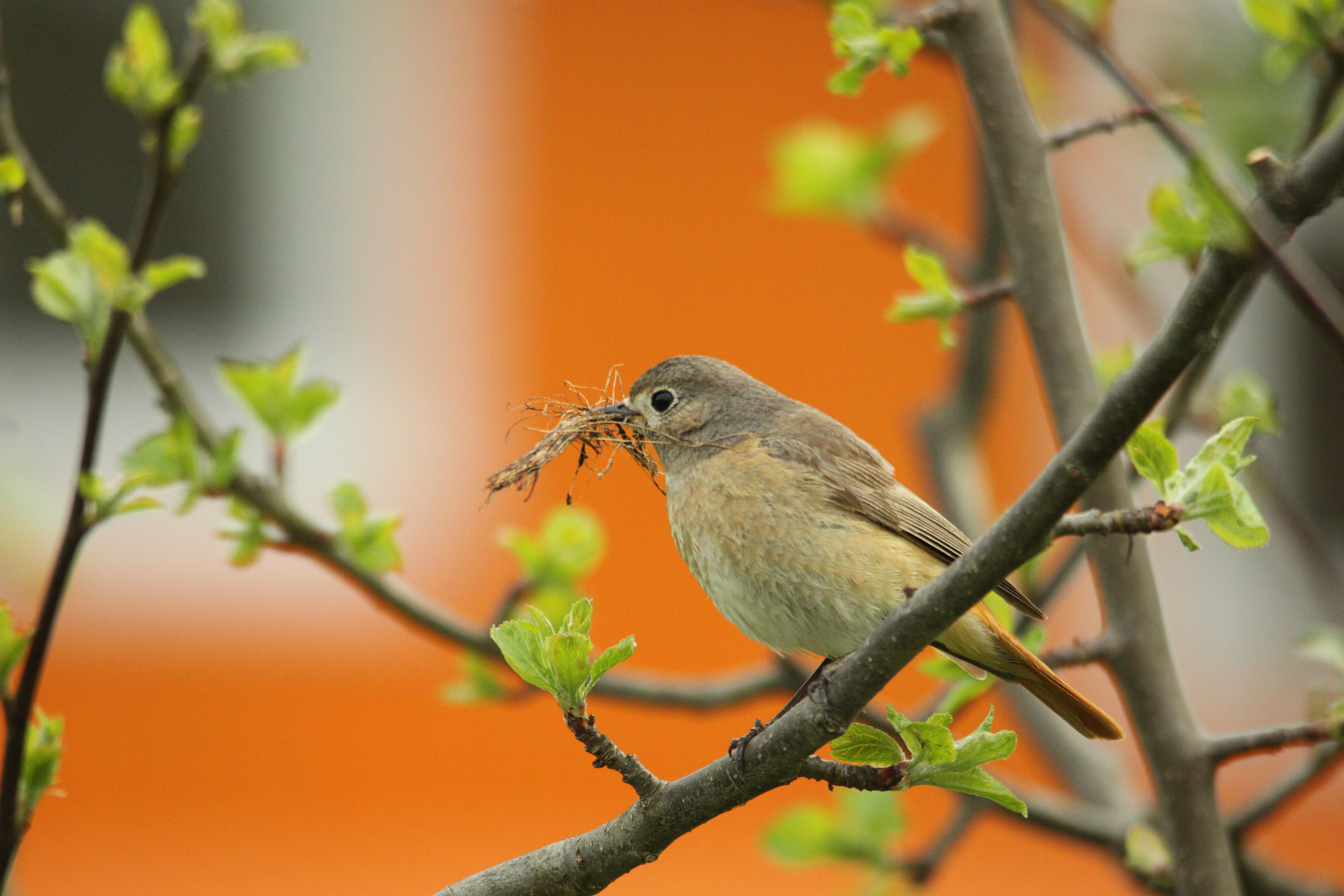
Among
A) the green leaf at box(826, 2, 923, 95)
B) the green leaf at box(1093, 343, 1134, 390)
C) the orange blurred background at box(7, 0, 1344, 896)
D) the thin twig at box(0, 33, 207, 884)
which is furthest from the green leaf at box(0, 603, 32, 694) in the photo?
the orange blurred background at box(7, 0, 1344, 896)

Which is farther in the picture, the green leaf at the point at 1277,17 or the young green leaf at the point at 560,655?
the green leaf at the point at 1277,17

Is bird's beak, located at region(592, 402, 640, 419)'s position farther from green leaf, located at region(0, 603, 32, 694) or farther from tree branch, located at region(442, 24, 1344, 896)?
green leaf, located at region(0, 603, 32, 694)

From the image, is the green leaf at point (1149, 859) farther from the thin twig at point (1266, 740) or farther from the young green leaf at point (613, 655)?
the young green leaf at point (613, 655)

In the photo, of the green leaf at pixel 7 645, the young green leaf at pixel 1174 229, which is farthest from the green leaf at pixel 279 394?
the young green leaf at pixel 1174 229

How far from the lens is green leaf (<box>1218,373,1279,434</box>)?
257 cm

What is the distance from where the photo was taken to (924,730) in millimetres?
1635

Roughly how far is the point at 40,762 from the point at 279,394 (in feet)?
2.57

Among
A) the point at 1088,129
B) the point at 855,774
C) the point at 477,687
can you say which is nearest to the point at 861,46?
the point at 1088,129

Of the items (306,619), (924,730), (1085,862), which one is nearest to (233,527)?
(924,730)

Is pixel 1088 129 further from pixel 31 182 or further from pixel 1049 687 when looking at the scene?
pixel 31 182

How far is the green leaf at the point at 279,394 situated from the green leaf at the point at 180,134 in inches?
16.4

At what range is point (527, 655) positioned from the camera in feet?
5.35

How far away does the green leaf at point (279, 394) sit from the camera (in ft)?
7.88

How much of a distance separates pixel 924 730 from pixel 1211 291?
0.70 metres
